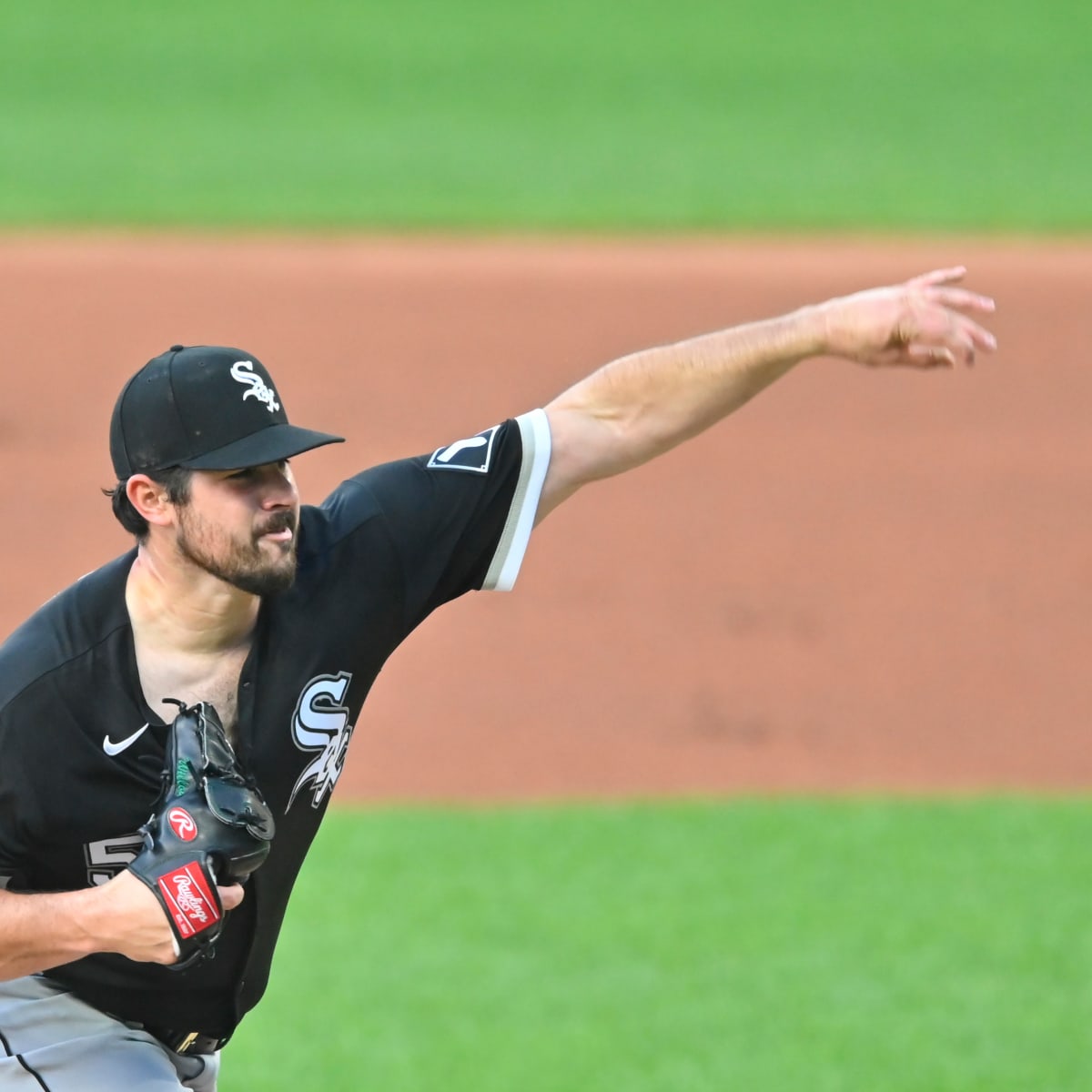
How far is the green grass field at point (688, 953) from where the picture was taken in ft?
20.9

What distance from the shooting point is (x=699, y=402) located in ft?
14.1

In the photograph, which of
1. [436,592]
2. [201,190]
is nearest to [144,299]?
[201,190]

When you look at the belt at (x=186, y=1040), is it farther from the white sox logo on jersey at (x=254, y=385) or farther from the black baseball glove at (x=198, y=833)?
the white sox logo on jersey at (x=254, y=385)

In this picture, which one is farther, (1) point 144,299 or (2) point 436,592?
(1) point 144,299

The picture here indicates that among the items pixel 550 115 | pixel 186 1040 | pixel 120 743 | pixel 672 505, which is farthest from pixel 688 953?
pixel 550 115

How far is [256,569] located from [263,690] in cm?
32

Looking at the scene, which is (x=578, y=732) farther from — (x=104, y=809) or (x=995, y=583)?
(x=104, y=809)

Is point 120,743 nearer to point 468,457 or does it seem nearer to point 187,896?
point 187,896

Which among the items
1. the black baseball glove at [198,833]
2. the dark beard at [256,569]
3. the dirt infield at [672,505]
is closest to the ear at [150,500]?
the dark beard at [256,569]

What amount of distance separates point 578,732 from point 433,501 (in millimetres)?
5423

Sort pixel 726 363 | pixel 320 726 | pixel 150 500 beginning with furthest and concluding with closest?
pixel 726 363
pixel 320 726
pixel 150 500

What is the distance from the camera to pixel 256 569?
3863 mm

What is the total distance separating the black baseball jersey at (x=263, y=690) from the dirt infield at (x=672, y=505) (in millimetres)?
4725

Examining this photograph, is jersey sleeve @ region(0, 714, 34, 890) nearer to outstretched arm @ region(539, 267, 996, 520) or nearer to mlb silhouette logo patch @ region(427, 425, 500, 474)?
mlb silhouette logo patch @ region(427, 425, 500, 474)
